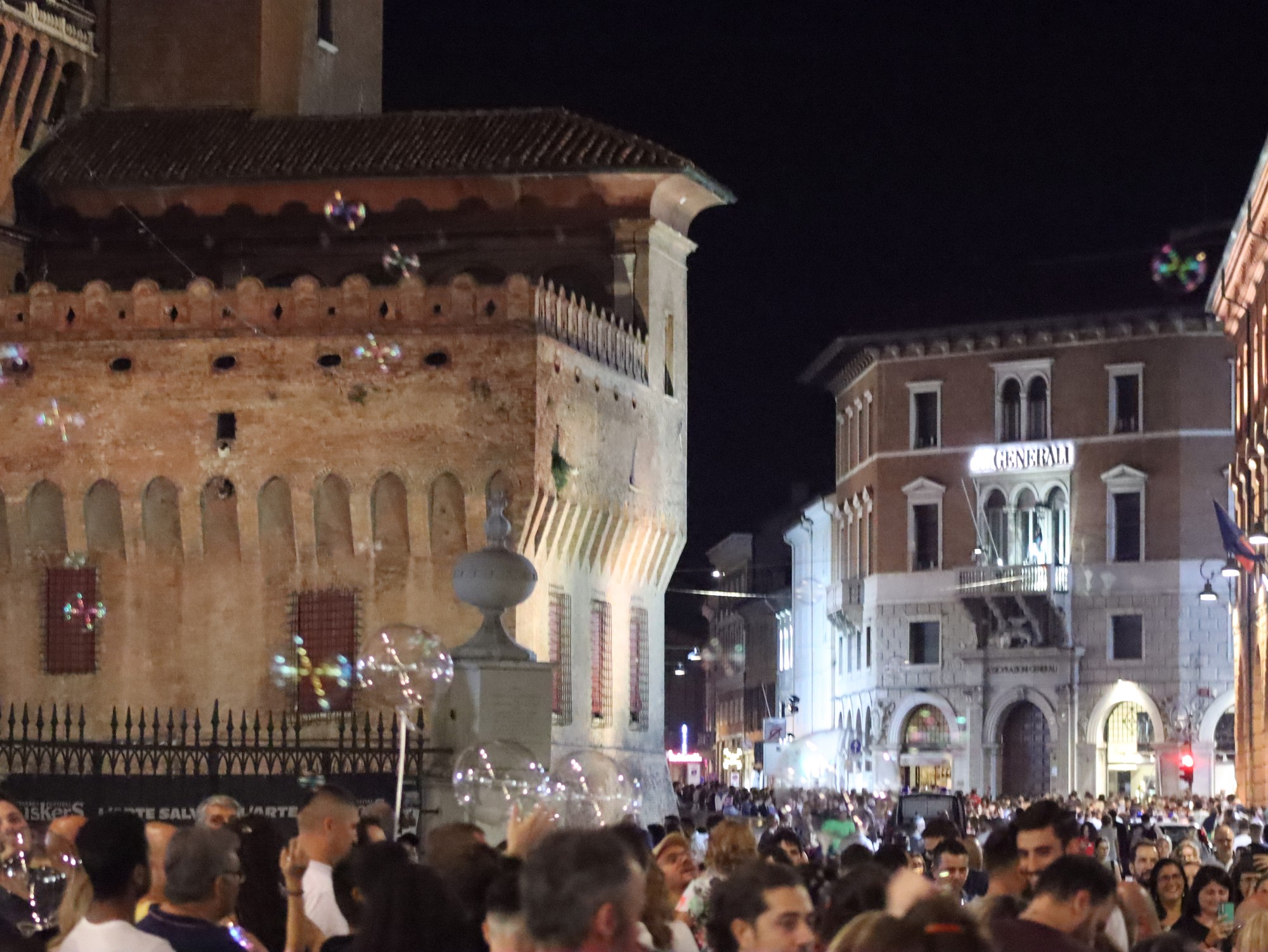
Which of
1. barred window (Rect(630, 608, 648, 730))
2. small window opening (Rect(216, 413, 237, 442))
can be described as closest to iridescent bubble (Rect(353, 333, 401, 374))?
small window opening (Rect(216, 413, 237, 442))

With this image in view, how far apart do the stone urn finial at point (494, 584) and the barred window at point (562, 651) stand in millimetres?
10310

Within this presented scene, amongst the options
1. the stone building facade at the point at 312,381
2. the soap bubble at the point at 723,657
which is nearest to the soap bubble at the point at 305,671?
the stone building facade at the point at 312,381

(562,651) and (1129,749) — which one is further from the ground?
(562,651)

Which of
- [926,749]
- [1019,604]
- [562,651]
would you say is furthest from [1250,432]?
[926,749]

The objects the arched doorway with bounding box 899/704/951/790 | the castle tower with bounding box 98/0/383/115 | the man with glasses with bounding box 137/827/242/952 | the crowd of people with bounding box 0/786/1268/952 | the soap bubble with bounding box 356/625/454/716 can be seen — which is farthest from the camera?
the arched doorway with bounding box 899/704/951/790

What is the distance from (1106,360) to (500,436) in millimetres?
23596

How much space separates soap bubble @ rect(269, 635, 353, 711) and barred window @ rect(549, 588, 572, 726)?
2.80 m

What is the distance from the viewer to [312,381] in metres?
33.4

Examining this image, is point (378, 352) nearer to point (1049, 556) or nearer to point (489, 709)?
point (489, 709)

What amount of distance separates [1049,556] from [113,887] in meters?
47.6

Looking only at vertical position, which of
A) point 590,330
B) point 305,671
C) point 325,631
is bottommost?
point 305,671

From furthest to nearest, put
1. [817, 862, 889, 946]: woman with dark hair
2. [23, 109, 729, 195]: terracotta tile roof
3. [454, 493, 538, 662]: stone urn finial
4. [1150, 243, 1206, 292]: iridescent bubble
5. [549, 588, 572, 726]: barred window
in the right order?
[23, 109, 729, 195]: terracotta tile roof, [549, 588, 572, 726]: barred window, [1150, 243, 1206, 292]: iridescent bubble, [454, 493, 538, 662]: stone urn finial, [817, 862, 889, 946]: woman with dark hair

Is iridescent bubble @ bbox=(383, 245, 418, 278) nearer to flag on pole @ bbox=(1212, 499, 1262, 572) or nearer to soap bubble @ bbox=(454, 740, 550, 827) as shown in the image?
flag on pole @ bbox=(1212, 499, 1262, 572)

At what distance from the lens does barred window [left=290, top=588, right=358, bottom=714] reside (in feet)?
113
